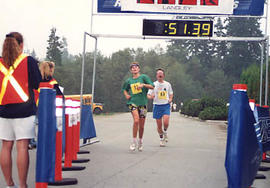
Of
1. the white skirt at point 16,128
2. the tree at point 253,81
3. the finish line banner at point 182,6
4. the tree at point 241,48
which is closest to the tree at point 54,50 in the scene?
the tree at point 241,48

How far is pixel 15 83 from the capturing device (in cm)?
557

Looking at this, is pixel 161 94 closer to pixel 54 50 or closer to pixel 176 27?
pixel 176 27

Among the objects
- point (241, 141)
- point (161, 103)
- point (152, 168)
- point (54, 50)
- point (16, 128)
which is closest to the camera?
point (241, 141)

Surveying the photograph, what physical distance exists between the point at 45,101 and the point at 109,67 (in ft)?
276

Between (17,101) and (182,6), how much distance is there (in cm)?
764

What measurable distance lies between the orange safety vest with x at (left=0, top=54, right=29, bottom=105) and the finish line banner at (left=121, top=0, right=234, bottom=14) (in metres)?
7.17

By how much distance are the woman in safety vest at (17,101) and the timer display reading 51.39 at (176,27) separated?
6.39 meters

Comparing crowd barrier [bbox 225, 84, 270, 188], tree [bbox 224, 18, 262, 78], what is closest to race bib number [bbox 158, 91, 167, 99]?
crowd barrier [bbox 225, 84, 270, 188]

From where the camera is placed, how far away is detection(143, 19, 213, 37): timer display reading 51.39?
1166cm

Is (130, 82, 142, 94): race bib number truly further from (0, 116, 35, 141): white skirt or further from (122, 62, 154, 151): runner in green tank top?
(0, 116, 35, 141): white skirt

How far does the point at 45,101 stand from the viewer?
5.40 meters

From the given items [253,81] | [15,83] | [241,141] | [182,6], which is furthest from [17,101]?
[253,81]

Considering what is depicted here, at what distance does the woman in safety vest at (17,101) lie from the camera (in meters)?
5.55

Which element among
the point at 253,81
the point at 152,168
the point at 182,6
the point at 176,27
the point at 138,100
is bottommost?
the point at 152,168
